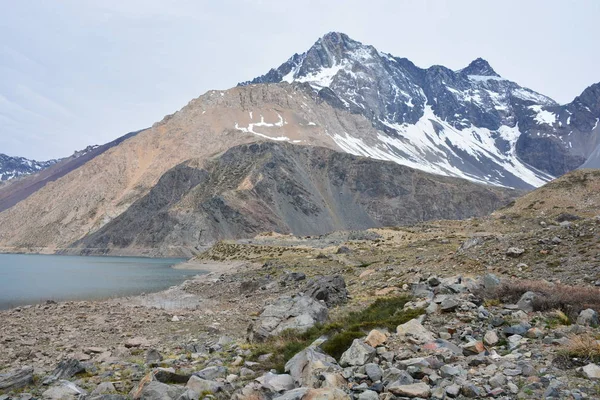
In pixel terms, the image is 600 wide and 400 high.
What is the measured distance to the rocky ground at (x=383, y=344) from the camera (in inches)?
317

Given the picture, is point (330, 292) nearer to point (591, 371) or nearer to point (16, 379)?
point (16, 379)

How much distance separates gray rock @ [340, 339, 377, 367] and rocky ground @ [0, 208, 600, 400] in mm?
28

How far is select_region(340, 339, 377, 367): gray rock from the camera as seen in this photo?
982 centimetres

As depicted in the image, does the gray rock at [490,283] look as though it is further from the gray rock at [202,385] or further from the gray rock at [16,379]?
the gray rock at [16,379]

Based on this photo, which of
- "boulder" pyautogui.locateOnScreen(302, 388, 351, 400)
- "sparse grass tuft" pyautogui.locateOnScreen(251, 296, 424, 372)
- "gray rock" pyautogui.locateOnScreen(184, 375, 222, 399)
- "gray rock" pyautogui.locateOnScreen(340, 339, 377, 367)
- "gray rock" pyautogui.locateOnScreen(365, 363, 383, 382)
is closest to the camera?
"boulder" pyautogui.locateOnScreen(302, 388, 351, 400)

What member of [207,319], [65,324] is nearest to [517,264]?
[207,319]

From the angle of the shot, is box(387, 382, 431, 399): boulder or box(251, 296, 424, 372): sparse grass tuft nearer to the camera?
box(387, 382, 431, 399): boulder

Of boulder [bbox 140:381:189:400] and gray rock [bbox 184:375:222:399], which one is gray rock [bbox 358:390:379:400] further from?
boulder [bbox 140:381:189:400]

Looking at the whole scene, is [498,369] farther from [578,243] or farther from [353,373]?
→ [578,243]

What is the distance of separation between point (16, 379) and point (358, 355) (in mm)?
10277

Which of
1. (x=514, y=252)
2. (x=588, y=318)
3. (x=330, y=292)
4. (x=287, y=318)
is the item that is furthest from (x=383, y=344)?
(x=330, y=292)

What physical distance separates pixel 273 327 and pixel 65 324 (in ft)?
58.1

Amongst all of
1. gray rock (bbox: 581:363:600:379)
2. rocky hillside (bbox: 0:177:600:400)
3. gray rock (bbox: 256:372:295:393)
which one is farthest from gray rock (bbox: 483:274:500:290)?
gray rock (bbox: 256:372:295:393)

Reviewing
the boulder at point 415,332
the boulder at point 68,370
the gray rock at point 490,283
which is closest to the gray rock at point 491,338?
the boulder at point 415,332
